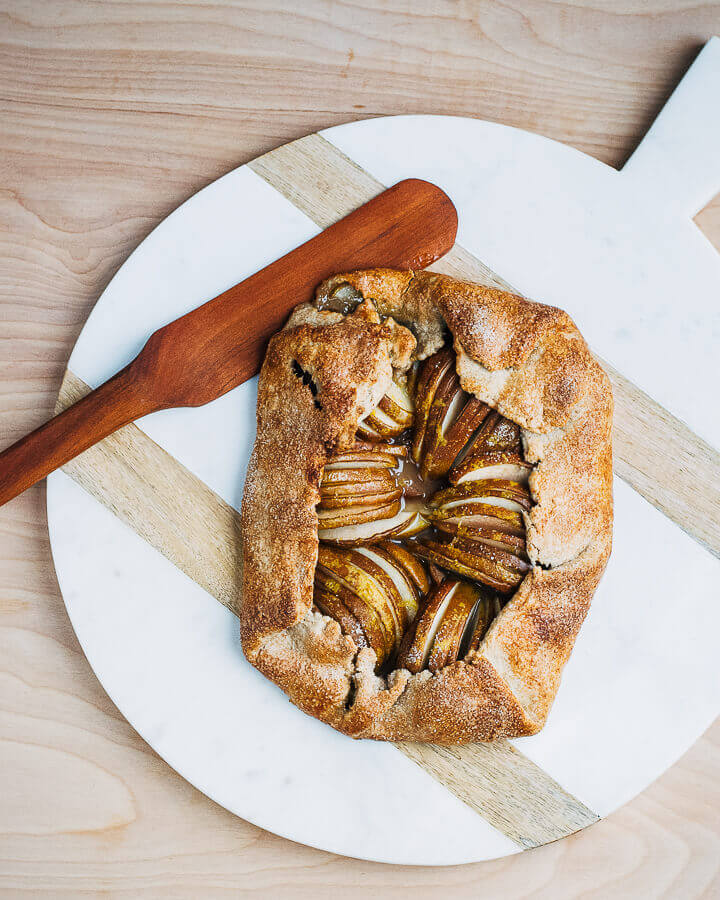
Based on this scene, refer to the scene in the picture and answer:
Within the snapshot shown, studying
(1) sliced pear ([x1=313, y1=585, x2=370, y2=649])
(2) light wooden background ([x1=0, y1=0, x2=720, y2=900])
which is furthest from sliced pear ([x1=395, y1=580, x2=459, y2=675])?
(2) light wooden background ([x1=0, y1=0, x2=720, y2=900])

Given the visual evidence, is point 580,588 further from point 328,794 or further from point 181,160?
point 181,160

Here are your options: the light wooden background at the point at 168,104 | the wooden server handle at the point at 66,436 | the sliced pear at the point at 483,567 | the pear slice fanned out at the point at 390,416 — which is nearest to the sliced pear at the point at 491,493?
the sliced pear at the point at 483,567

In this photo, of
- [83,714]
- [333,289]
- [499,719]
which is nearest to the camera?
[499,719]

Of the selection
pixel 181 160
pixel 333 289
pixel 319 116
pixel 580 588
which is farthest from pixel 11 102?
pixel 580 588

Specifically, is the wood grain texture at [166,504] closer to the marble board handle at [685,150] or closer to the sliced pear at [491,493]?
the sliced pear at [491,493]

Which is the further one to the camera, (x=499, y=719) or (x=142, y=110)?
(x=142, y=110)

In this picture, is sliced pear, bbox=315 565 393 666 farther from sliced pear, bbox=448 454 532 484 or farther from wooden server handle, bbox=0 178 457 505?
wooden server handle, bbox=0 178 457 505

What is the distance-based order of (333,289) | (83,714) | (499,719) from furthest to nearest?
(83,714) < (333,289) < (499,719)

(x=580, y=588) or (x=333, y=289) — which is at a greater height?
(x=333, y=289)

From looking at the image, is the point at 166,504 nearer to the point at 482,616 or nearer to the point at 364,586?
the point at 364,586
